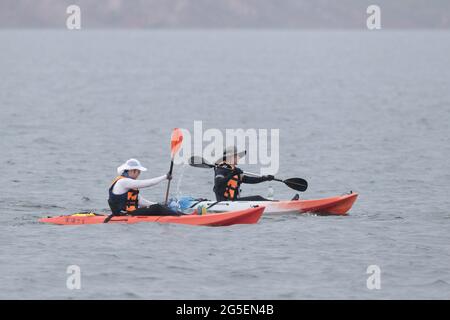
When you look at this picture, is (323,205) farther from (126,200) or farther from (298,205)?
(126,200)

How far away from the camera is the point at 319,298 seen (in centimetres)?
2081

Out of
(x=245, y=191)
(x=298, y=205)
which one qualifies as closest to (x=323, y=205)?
(x=298, y=205)

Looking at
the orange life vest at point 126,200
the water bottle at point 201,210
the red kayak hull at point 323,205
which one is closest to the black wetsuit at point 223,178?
the red kayak hull at point 323,205

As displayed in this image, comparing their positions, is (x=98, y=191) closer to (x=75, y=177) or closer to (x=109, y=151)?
(x=75, y=177)

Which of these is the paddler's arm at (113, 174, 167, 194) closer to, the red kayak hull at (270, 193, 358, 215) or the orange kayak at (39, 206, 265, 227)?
the orange kayak at (39, 206, 265, 227)

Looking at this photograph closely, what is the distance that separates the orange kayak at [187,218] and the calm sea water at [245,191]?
8.3 inches

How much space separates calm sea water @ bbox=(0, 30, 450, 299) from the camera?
72.4 feet

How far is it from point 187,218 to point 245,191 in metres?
8.09

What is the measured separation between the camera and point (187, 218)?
2661cm

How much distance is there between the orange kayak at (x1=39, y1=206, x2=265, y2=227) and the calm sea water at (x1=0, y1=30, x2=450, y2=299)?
0.21 metres

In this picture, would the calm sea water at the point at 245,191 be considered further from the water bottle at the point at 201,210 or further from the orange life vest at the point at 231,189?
the orange life vest at the point at 231,189

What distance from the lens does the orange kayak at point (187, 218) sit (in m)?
26.4


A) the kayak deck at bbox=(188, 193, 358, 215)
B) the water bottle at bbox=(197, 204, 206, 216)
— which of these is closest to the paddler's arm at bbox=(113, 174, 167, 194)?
the water bottle at bbox=(197, 204, 206, 216)
